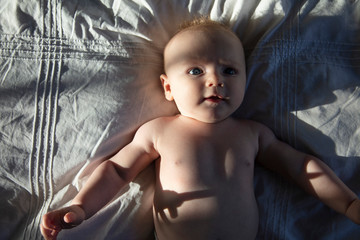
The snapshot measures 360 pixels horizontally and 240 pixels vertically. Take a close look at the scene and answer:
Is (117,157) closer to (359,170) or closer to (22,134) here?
(22,134)

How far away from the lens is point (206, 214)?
2.90 feet

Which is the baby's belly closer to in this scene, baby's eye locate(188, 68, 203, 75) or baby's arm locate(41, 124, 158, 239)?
baby's arm locate(41, 124, 158, 239)

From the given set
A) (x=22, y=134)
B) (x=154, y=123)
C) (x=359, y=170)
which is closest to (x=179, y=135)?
(x=154, y=123)

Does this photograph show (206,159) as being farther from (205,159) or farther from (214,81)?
(214,81)

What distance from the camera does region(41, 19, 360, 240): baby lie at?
886 millimetres

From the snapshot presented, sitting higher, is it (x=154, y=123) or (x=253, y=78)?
(x=253, y=78)

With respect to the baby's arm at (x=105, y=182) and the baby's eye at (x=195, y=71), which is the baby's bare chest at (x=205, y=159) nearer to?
the baby's arm at (x=105, y=182)

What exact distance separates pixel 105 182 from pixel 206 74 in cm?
38

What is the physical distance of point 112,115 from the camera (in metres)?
0.94

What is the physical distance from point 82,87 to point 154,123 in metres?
0.21

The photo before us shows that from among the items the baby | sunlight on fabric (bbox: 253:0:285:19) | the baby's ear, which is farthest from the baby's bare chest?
sunlight on fabric (bbox: 253:0:285:19)

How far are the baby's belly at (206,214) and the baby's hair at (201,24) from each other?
449 millimetres

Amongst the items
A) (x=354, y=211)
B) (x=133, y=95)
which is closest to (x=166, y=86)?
(x=133, y=95)

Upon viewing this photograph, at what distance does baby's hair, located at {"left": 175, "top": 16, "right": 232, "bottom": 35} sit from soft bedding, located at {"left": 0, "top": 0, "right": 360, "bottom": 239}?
0.02m
